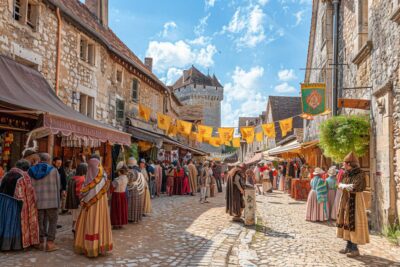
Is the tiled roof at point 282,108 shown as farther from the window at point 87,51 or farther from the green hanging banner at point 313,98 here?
the window at point 87,51

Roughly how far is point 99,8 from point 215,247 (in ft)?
48.0

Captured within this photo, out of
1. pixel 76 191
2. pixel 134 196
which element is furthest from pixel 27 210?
pixel 134 196

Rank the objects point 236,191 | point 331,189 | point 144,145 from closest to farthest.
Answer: point 236,191 < point 331,189 < point 144,145

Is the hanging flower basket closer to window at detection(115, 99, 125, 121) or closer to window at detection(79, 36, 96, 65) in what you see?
window at detection(79, 36, 96, 65)

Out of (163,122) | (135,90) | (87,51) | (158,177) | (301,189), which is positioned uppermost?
(87,51)

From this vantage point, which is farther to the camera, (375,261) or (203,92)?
(203,92)

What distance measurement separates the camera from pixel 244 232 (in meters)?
8.12

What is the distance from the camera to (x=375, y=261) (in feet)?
19.6

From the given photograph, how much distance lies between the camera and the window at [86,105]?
527 inches

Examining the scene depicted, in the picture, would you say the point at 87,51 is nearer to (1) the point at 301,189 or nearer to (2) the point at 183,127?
(2) the point at 183,127

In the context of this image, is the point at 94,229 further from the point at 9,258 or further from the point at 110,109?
the point at 110,109

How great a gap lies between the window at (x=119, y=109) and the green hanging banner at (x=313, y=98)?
7886 millimetres

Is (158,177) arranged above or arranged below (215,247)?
above

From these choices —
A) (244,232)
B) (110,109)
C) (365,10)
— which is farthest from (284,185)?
(244,232)
